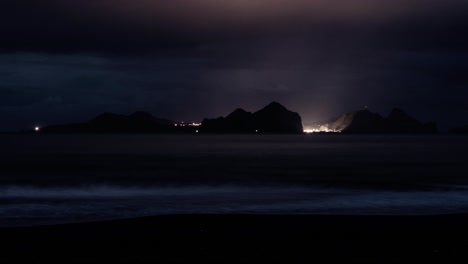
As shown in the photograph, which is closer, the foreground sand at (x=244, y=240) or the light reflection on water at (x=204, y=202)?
the foreground sand at (x=244, y=240)

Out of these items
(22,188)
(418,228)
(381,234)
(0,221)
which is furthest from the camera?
(22,188)

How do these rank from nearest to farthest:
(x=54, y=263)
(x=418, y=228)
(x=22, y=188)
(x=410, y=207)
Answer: (x=54, y=263), (x=418, y=228), (x=410, y=207), (x=22, y=188)

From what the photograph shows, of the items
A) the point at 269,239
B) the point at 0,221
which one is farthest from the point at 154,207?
the point at 269,239

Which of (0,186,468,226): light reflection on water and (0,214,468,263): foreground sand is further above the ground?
(0,214,468,263): foreground sand

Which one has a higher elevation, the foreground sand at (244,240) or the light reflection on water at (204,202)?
the foreground sand at (244,240)

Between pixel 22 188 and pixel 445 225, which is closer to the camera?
pixel 445 225

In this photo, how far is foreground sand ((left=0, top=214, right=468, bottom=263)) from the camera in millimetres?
11578

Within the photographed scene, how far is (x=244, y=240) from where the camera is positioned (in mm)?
14078

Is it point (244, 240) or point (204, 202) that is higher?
point (244, 240)

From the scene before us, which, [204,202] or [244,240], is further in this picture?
[204,202]

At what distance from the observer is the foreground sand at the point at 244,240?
11.6 meters

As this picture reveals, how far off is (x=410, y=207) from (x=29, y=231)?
17.6 meters

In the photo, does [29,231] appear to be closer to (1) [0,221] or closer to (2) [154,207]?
(1) [0,221]

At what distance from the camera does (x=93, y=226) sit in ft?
55.6
